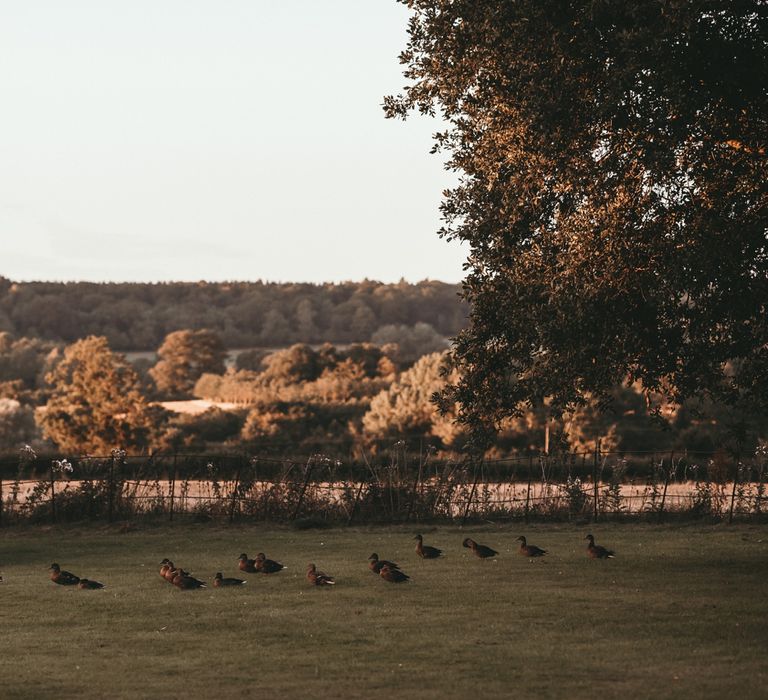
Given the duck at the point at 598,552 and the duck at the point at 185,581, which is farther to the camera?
the duck at the point at 598,552

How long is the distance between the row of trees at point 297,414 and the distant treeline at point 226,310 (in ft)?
75.5

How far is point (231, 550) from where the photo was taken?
2234 cm

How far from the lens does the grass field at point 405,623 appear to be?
11.6 meters

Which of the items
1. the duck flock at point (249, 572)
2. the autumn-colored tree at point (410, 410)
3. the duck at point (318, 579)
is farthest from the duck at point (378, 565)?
the autumn-colored tree at point (410, 410)

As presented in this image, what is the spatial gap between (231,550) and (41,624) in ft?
23.6

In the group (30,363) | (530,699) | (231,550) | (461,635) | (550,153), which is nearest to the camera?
(530,699)

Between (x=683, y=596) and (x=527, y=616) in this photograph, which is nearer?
(x=527, y=616)

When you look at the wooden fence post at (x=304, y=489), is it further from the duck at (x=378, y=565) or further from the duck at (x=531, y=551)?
the duck at (x=378, y=565)

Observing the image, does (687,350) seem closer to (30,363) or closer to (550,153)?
(550,153)

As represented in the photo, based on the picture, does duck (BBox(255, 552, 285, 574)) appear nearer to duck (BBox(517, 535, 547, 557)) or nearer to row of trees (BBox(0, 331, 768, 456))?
duck (BBox(517, 535, 547, 557))

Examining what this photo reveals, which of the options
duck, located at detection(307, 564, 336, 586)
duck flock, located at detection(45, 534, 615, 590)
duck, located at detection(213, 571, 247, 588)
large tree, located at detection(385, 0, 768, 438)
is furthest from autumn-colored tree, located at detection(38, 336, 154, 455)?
large tree, located at detection(385, 0, 768, 438)

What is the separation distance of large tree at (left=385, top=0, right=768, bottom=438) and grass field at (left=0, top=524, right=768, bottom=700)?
9.91 feet

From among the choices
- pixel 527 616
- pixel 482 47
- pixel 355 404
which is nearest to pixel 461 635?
pixel 527 616

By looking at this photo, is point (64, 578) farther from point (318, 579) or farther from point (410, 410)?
point (410, 410)
